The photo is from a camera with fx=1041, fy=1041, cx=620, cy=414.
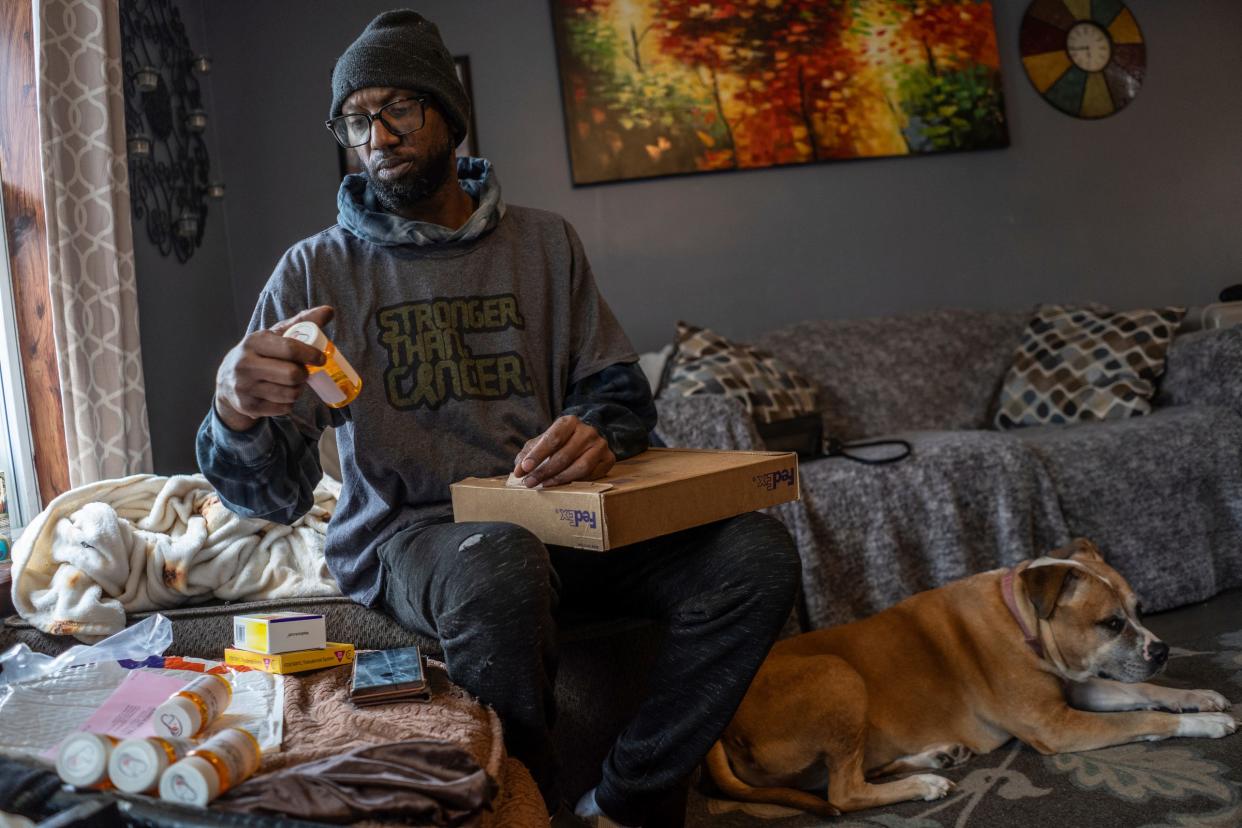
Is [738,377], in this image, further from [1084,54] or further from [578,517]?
[1084,54]

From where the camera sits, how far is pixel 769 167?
364 cm

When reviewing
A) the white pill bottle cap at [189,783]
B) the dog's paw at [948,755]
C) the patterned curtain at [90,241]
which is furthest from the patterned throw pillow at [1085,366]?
the white pill bottle cap at [189,783]

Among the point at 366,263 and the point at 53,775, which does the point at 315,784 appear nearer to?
the point at 53,775

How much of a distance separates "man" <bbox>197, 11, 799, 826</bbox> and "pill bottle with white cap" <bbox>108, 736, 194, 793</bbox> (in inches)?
17.2

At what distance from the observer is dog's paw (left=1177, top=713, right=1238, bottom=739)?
1.84 metres

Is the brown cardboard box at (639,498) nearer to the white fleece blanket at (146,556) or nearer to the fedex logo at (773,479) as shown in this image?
the fedex logo at (773,479)

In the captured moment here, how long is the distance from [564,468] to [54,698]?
71 cm

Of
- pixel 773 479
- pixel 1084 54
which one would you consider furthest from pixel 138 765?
pixel 1084 54

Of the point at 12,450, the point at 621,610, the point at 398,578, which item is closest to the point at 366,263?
the point at 398,578

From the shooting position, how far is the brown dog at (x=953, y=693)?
5.87 ft

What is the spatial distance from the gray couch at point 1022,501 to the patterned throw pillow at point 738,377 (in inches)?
9.8

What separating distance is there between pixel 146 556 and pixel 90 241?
2.79ft

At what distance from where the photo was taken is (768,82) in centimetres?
359

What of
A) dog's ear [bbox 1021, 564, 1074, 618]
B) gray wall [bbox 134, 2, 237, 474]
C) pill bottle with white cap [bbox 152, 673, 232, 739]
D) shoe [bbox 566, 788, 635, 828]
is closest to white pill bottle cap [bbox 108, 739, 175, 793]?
pill bottle with white cap [bbox 152, 673, 232, 739]
